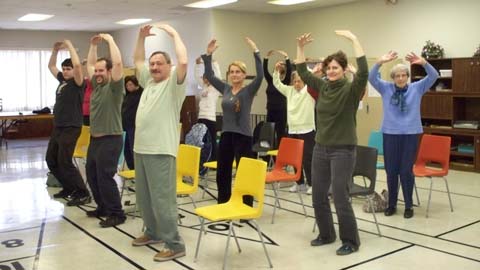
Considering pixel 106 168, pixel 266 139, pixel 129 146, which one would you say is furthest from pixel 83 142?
pixel 266 139

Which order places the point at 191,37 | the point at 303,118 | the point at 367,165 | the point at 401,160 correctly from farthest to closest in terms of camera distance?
the point at 191,37 < the point at 303,118 < the point at 401,160 < the point at 367,165

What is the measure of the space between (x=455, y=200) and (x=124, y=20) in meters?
8.78

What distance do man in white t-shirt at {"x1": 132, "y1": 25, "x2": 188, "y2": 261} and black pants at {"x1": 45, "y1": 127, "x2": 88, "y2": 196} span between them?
7.15 feet

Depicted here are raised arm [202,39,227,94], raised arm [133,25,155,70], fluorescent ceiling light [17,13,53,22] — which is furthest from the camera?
fluorescent ceiling light [17,13,53,22]

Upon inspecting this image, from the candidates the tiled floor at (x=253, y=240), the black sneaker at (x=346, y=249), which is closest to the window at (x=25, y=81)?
the tiled floor at (x=253, y=240)

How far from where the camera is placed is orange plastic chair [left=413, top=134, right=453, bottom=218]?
516 cm

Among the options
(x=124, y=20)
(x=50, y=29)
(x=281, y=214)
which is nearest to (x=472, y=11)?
(x=281, y=214)

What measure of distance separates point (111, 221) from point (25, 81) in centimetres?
1047

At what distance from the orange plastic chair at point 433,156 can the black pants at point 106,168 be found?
120 inches

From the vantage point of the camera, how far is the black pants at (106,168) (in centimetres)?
465

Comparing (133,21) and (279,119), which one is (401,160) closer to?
(279,119)

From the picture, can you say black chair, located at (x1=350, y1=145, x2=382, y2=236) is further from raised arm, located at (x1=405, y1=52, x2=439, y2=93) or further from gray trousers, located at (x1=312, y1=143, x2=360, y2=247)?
raised arm, located at (x1=405, y1=52, x2=439, y2=93)

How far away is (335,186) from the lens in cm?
378

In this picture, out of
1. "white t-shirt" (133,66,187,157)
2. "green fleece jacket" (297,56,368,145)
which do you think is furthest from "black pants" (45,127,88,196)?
"green fleece jacket" (297,56,368,145)
